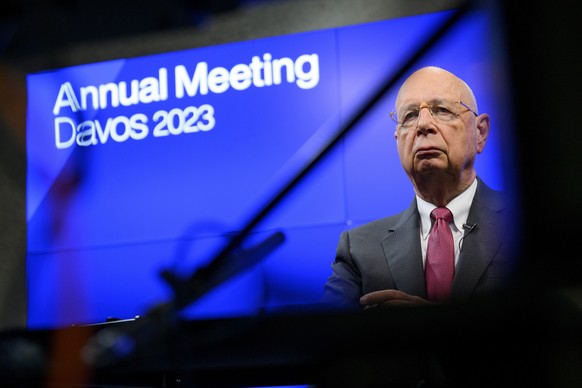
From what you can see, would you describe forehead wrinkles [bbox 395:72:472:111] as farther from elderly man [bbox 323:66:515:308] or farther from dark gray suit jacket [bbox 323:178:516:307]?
dark gray suit jacket [bbox 323:178:516:307]

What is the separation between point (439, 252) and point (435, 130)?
0.36 m

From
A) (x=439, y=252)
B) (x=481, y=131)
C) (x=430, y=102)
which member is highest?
(x=430, y=102)

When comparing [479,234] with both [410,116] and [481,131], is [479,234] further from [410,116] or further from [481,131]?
[410,116]

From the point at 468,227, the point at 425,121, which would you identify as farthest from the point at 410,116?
the point at 468,227

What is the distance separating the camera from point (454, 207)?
2264 millimetres

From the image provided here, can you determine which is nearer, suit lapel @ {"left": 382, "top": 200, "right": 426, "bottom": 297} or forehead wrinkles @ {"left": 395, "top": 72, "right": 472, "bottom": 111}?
suit lapel @ {"left": 382, "top": 200, "right": 426, "bottom": 297}

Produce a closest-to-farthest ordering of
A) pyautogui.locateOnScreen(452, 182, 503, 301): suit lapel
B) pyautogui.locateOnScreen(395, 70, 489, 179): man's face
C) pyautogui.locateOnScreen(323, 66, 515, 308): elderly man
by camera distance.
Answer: pyautogui.locateOnScreen(452, 182, 503, 301): suit lapel → pyautogui.locateOnScreen(323, 66, 515, 308): elderly man → pyautogui.locateOnScreen(395, 70, 489, 179): man's face

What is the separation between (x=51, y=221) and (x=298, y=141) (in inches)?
80.6

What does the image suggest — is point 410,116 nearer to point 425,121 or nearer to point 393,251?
point 425,121

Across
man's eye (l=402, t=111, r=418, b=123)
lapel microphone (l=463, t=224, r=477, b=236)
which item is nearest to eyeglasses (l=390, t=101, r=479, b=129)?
man's eye (l=402, t=111, r=418, b=123)

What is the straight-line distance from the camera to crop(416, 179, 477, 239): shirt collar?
224cm

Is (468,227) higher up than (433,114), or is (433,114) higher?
(433,114)

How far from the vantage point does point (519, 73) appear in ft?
0.78

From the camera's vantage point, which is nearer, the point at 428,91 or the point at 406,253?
the point at 406,253
